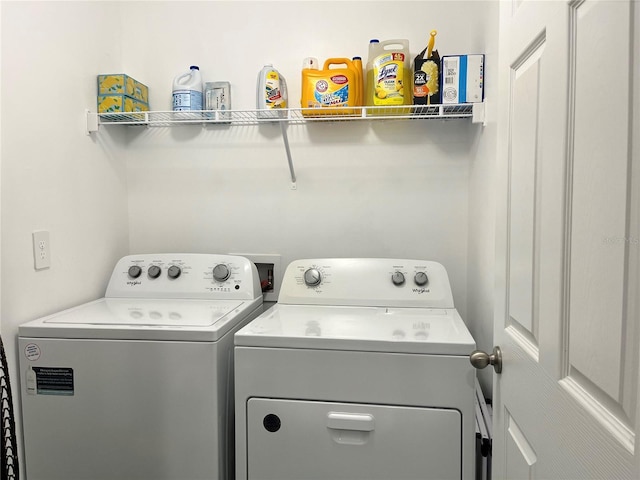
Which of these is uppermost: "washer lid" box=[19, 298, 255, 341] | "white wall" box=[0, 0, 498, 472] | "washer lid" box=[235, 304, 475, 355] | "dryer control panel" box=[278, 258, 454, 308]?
"white wall" box=[0, 0, 498, 472]

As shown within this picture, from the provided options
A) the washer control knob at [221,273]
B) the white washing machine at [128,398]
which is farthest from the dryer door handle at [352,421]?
the washer control knob at [221,273]

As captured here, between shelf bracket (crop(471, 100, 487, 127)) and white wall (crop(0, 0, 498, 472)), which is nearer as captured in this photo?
shelf bracket (crop(471, 100, 487, 127))

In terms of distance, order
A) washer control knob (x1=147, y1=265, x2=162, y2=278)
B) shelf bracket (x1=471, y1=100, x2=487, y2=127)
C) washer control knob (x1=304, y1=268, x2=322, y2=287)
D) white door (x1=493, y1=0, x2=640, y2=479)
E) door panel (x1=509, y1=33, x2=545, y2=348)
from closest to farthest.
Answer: white door (x1=493, y1=0, x2=640, y2=479), door panel (x1=509, y1=33, x2=545, y2=348), shelf bracket (x1=471, y1=100, x2=487, y2=127), washer control knob (x1=304, y1=268, x2=322, y2=287), washer control knob (x1=147, y1=265, x2=162, y2=278)

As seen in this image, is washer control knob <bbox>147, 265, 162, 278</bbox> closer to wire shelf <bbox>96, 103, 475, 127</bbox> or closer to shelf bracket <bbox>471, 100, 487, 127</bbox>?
wire shelf <bbox>96, 103, 475, 127</bbox>

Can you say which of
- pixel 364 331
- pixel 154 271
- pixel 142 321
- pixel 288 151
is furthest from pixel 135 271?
pixel 364 331

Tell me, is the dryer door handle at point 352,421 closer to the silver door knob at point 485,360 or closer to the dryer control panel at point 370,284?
the silver door knob at point 485,360

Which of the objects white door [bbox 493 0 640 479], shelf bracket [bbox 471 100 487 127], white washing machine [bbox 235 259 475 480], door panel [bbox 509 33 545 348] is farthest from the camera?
shelf bracket [bbox 471 100 487 127]

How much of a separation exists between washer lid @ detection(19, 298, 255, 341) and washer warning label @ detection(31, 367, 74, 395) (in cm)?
12

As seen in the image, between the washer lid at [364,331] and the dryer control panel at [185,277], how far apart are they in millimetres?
260

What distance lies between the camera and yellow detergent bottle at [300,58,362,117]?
191 cm

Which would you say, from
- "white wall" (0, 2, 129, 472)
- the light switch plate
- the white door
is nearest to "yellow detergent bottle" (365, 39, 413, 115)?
the white door

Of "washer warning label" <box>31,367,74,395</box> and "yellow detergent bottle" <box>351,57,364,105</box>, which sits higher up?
"yellow detergent bottle" <box>351,57,364,105</box>

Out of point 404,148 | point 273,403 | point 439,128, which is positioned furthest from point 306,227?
point 273,403

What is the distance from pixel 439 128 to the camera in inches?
83.3
